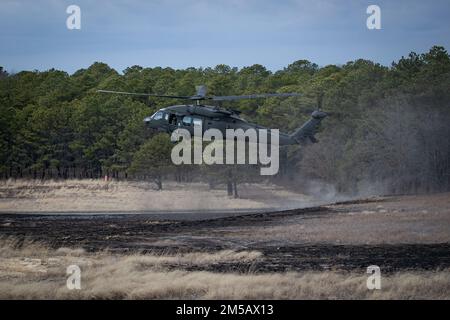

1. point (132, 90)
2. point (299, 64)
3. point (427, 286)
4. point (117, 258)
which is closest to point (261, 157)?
point (132, 90)

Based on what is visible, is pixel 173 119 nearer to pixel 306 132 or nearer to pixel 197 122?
pixel 197 122

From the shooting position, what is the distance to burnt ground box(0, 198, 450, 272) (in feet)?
88.5

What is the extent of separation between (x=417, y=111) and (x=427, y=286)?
43153 millimetres

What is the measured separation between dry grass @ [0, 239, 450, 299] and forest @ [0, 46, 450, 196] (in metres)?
36.9

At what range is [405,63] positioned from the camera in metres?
70.1

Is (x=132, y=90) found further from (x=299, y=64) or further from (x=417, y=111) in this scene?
(x=299, y=64)

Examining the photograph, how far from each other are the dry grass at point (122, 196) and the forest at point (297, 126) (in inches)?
64.9

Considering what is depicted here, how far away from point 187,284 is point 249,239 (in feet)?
39.6

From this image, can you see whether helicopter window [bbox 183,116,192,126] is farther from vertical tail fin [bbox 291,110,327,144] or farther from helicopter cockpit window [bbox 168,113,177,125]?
vertical tail fin [bbox 291,110,327,144]

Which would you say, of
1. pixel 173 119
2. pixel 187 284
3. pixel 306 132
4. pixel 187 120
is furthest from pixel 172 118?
pixel 187 284

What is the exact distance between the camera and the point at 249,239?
34156 mm

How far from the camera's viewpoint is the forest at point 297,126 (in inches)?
2489

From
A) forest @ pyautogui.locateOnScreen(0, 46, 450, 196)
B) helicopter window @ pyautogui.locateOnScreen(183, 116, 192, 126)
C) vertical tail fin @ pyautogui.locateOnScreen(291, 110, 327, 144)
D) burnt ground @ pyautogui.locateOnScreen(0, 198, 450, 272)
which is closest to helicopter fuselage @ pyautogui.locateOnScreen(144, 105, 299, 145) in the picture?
helicopter window @ pyautogui.locateOnScreen(183, 116, 192, 126)

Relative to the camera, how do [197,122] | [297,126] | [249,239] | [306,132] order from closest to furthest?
[249,239] → [197,122] → [306,132] → [297,126]
